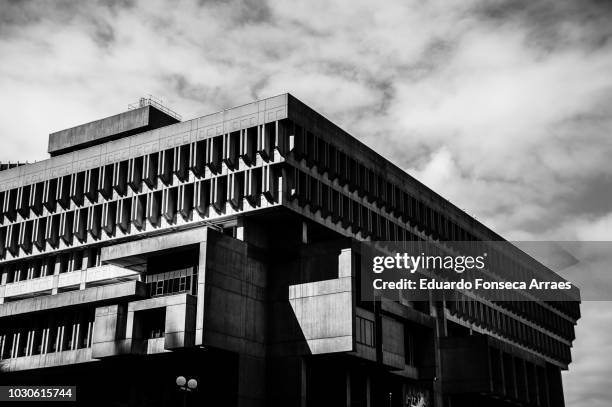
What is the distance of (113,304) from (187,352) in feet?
32.4

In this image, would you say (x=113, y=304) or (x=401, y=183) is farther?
(x=401, y=183)

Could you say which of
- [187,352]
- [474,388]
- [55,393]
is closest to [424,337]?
[474,388]

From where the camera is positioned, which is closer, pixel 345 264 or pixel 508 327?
pixel 345 264

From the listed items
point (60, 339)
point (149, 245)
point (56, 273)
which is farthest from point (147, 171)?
point (60, 339)

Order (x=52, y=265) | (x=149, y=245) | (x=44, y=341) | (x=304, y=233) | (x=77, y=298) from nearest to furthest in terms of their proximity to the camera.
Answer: (x=149, y=245) → (x=77, y=298) → (x=304, y=233) → (x=44, y=341) → (x=52, y=265)

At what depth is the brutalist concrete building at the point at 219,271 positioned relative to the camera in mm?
70000

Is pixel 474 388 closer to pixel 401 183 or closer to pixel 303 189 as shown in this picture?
pixel 401 183

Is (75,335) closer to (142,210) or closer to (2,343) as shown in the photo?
(2,343)

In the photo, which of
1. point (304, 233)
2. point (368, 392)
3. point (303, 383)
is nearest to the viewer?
point (303, 383)

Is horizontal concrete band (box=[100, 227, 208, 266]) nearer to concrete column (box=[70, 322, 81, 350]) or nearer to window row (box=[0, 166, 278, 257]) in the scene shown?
window row (box=[0, 166, 278, 257])

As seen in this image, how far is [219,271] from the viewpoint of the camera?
69.2 meters

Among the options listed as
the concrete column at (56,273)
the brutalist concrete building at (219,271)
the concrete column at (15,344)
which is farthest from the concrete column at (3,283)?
the concrete column at (15,344)

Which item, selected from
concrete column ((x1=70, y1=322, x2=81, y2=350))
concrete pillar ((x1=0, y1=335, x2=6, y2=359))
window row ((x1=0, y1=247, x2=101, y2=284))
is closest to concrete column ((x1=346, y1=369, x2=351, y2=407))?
concrete column ((x1=70, y1=322, x2=81, y2=350))

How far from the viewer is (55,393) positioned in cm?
7662
